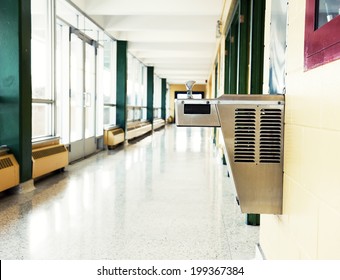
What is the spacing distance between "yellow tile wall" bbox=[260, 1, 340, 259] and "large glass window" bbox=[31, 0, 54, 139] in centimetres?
492

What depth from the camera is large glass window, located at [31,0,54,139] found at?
20.7 ft

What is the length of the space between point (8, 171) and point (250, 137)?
3.53 metres

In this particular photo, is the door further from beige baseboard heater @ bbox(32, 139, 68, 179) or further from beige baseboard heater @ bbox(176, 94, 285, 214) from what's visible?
beige baseboard heater @ bbox(176, 94, 285, 214)

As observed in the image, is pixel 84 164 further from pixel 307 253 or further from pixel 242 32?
pixel 307 253

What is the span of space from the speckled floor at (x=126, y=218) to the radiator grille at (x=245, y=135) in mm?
1061

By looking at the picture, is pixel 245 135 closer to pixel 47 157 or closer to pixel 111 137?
pixel 47 157

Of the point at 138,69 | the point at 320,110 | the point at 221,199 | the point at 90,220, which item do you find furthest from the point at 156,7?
the point at 138,69

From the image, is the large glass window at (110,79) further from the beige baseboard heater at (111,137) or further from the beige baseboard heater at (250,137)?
the beige baseboard heater at (250,137)

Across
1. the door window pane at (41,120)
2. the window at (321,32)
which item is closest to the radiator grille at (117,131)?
the door window pane at (41,120)

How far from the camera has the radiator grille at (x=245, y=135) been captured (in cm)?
216

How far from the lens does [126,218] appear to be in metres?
3.96

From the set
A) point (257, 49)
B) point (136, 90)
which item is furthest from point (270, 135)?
point (136, 90)

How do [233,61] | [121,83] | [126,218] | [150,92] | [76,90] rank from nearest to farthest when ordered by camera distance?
[126,218], [233,61], [76,90], [121,83], [150,92]

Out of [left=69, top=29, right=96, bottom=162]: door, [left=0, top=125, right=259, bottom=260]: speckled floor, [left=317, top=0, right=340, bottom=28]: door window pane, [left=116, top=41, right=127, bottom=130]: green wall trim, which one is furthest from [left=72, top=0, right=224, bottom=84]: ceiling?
[left=317, top=0, right=340, bottom=28]: door window pane
